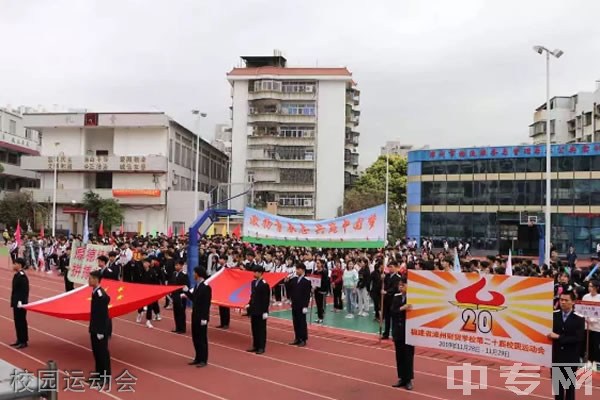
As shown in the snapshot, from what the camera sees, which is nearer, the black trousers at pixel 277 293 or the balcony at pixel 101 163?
the black trousers at pixel 277 293

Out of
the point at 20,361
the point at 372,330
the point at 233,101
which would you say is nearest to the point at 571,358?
the point at 372,330

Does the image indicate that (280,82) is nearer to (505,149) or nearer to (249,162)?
(249,162)

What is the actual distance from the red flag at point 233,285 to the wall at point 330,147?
126ft

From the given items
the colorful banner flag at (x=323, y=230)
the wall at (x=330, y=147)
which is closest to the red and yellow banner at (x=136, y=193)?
the wall at (x=330, y=147)

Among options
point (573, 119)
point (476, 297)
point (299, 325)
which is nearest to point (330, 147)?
point (573, 119)

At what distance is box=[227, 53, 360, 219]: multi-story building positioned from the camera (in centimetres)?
5209

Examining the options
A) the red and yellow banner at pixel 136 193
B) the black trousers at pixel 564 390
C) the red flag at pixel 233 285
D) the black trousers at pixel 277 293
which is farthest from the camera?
the red and yellow banner at pixel 136 193

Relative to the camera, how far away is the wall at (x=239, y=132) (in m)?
53.1

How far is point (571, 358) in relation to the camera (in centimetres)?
759

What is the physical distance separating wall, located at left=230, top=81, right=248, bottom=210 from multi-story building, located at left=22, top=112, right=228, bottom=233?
13.3ft

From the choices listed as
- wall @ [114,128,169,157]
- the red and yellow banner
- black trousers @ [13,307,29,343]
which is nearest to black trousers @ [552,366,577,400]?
black trousers @ [13,307,29,343]

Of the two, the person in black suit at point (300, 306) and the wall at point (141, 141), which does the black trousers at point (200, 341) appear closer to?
the person in black suit at point (300, 306)

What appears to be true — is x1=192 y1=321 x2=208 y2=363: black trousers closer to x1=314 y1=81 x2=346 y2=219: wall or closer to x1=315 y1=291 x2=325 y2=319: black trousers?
x1=315 y1=291 x2=325 y2=319: black trousers

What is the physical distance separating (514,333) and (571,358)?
791mm
